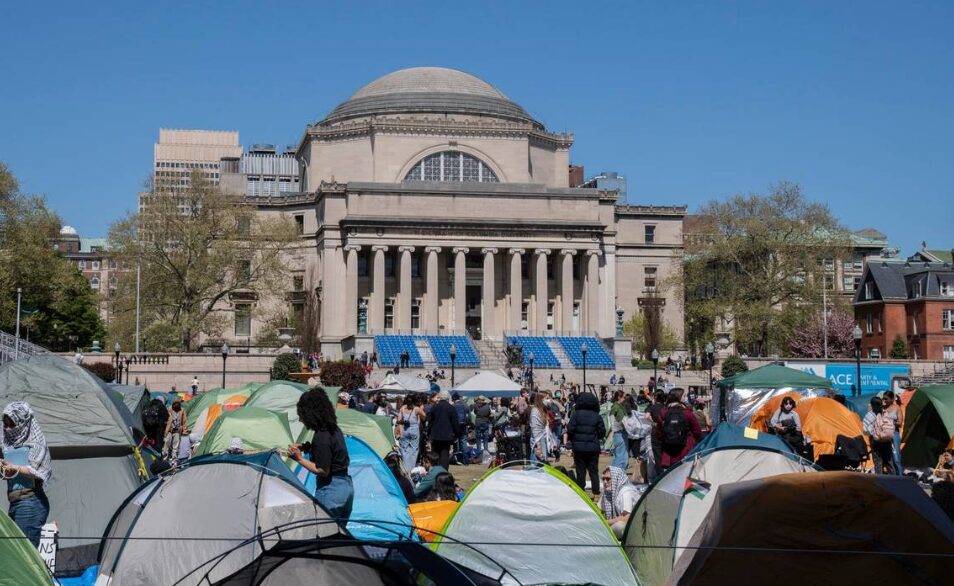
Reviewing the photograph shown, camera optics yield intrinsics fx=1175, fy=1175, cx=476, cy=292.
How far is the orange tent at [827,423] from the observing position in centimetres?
2291

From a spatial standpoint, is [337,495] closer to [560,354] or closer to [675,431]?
[675,431]

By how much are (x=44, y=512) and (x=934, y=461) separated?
1754cm

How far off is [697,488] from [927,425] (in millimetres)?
12719

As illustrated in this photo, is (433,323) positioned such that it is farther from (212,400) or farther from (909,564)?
(909,564)

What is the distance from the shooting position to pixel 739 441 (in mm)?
13164

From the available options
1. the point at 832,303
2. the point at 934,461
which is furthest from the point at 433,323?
the point at 934,461

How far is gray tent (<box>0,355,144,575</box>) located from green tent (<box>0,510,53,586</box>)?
4055 mm

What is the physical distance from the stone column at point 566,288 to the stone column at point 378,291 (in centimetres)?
1206

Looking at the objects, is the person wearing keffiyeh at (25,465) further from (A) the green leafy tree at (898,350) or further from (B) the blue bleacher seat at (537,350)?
(A) the green leafy tree at (898,350)

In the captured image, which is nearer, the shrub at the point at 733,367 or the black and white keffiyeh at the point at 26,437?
the black and white keffiyeh at the point at 26,437

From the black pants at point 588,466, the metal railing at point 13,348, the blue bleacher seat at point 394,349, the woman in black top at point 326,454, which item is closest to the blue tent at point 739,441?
the woman in black top at point 326,454

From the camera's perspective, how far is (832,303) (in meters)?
72.6

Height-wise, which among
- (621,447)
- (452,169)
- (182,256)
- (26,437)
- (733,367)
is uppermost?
(452,169)

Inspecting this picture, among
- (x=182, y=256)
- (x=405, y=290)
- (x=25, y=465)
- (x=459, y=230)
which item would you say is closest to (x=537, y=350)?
(x=405, y=290)
